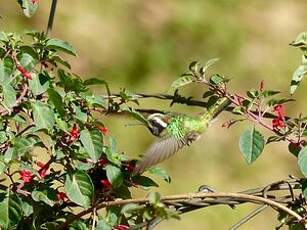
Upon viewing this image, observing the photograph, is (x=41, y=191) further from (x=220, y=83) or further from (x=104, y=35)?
(x=104, y=35)

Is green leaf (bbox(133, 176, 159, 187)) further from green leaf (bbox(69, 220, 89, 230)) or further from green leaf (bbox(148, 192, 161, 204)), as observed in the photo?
green leaf (bbox(148, 192, 161, 204))

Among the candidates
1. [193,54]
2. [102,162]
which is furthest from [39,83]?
[193,54]

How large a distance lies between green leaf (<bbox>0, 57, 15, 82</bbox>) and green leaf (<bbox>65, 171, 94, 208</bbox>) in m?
0.15

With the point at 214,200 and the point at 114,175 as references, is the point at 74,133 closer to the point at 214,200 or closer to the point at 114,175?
the point at 114,175

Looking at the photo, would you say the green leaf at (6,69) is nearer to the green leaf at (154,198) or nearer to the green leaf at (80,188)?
the green leaf at (80,188)

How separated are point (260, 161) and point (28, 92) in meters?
2.02

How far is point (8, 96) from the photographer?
1101mm

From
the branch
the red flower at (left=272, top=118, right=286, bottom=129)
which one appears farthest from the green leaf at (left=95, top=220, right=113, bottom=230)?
the red flower at (left=272, top=118, right=286, bottom=129)

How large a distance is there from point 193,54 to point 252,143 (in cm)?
235

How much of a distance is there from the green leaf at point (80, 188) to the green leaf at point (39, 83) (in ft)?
0.39

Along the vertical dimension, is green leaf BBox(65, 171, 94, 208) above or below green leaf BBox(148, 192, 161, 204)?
above

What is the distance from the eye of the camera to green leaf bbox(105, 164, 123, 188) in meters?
1.10

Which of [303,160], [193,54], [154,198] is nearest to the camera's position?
[154,198]

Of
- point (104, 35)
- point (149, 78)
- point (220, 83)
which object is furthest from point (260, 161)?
point (220, 83)
